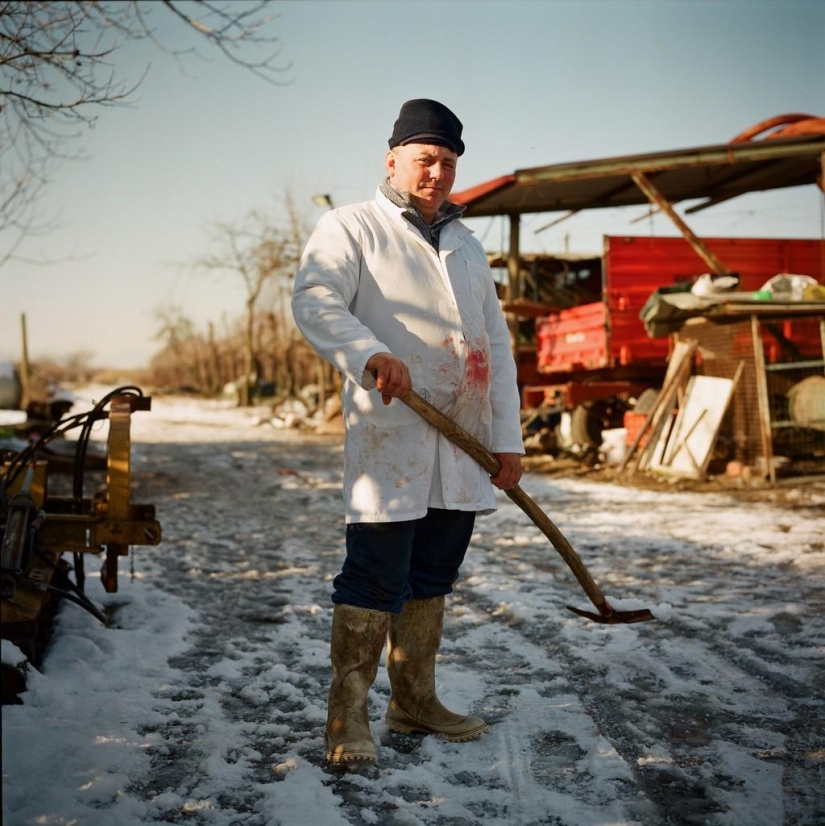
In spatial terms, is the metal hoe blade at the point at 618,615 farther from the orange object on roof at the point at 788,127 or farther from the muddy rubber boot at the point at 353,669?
the orange object on roof at the point at 788,127

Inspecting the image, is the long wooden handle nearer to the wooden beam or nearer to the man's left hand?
the man's left hand

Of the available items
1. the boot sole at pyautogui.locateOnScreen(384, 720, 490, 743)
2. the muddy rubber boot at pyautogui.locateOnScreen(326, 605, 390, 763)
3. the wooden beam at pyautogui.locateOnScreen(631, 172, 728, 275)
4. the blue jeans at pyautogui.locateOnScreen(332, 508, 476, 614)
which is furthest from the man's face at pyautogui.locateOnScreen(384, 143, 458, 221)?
the wooden beam at pyautogui.locateOnScreen(631, 172, 728, 275)

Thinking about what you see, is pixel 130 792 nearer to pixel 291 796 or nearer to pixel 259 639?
pixel 291 796

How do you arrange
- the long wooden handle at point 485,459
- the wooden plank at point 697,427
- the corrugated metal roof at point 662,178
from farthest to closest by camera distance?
the corrugated metal roof at point 662,178
the wooden plank at point 697,427
the long wooden handle at point 485,459

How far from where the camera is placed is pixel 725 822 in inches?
87.9

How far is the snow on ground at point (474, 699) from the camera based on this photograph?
2344 mm

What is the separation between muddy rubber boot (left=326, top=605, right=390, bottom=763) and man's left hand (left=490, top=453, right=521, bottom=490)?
0.60 metres

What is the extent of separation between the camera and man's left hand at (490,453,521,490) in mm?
2867

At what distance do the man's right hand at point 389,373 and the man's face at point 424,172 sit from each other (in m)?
0.65

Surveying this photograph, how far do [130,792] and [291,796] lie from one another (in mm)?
475

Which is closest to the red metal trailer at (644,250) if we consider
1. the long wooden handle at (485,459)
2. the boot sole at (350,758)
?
the long wooden handle at (485,459)

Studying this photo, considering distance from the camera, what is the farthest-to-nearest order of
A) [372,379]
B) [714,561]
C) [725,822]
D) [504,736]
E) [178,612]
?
[714,561] → [178,612] → [504,736] → [372,379] → [725,822]

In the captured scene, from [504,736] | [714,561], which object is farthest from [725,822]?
[714,561]

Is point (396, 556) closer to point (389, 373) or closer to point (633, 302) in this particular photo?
point (389, 373)
